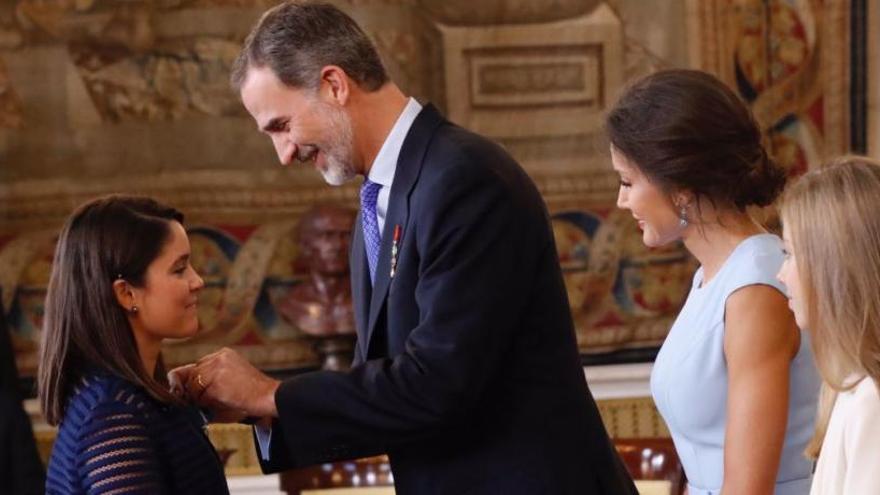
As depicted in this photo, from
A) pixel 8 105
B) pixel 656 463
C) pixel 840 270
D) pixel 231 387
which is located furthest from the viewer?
pixel 8 105

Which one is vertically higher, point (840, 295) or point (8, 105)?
point (8, 105)

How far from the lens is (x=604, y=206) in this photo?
7262 mm

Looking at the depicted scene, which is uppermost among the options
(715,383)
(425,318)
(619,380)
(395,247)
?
(395,247)

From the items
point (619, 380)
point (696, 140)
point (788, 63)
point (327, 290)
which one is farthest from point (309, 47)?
point (788, 63)

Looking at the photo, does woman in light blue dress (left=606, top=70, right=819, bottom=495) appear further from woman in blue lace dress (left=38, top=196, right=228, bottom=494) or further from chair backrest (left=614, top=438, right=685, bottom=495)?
woman in blue lace dress (left=38, top=196, right=228, bottom=494)

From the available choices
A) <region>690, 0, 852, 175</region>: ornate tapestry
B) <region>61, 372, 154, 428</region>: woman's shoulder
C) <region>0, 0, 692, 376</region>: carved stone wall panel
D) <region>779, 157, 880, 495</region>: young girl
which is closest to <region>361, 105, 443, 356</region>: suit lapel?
<region>61, 372, 154, 428</region>: woman's shoulder

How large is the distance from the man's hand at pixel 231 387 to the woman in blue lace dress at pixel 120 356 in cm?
7

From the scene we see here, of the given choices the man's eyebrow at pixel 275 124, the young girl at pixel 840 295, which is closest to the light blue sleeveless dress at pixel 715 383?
the young girl at pixel 840 295

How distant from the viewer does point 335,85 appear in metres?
3.36

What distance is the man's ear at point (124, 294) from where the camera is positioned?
3463 millimetres

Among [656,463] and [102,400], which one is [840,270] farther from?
[656,463]

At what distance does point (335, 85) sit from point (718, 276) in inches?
35.2

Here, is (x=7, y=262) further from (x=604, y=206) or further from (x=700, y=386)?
(x=700, y=386)

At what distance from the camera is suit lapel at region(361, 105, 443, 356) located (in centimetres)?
330
